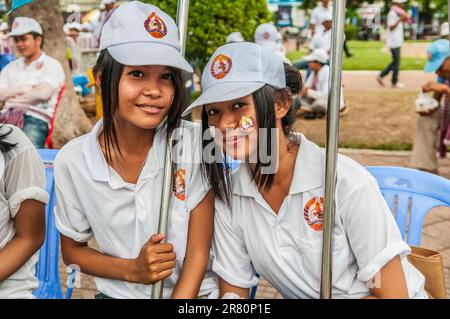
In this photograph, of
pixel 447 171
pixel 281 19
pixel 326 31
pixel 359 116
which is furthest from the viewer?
pixel 281 19

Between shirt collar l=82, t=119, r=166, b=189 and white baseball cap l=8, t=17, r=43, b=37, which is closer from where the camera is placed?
shirt collar l=82, t=119, r=166, b=189

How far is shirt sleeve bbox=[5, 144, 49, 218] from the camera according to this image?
1.77 meters

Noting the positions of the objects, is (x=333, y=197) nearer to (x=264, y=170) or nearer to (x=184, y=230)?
(x=264, y=170)

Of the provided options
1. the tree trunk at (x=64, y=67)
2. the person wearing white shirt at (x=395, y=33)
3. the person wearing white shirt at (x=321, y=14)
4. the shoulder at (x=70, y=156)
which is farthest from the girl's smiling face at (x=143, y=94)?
the person wearing white shirt at (x=395, y=33)

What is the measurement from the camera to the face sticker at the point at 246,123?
158cm

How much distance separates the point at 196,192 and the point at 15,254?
623 mm

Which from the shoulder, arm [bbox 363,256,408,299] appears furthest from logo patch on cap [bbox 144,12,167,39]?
arm [bbox 363,256,408,299]

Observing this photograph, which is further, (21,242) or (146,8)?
(21,242)

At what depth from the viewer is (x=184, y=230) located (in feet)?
5.81

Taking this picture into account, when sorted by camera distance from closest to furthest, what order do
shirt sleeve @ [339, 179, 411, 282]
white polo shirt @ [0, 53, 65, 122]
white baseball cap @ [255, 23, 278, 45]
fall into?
shirt sleeve @ [339, 179, 411, 282] < white polo shirt @ [0, 53, 65, 122] < white baseball cap @ [255, 23, 278, 45]

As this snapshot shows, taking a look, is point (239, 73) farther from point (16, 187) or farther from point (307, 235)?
point (16, 187)

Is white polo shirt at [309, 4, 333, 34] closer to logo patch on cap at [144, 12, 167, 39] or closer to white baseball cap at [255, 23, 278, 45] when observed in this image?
white baseball cap at [255, 23, 278, 45]
